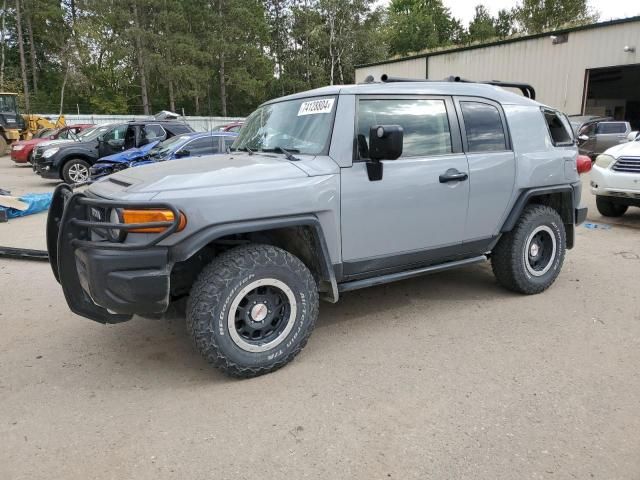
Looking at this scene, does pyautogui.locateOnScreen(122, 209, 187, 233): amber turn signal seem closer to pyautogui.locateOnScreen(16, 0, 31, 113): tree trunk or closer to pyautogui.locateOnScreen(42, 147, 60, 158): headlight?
pyautogui.locateOnScreen(42, 147, 60, 158): headlight

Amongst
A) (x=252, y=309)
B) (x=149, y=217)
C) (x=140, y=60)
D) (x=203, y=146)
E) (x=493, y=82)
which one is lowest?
(x=252, y=309)

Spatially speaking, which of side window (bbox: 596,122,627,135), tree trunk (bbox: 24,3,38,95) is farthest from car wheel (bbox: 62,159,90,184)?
tree trunk (bbox: 24,3,38,95)

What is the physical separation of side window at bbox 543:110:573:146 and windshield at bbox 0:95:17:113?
27.6m

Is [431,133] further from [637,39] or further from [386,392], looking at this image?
[637,39]

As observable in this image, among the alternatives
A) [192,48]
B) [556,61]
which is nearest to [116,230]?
[556,61]

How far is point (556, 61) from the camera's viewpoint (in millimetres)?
21734

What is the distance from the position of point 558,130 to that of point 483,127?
119 cm

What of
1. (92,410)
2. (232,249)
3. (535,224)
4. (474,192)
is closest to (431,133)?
(474,192)

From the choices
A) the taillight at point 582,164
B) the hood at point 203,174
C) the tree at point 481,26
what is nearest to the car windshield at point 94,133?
the hood at point 203,174

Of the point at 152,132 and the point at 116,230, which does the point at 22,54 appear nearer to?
the point at 152,132

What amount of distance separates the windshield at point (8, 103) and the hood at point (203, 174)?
26528mm

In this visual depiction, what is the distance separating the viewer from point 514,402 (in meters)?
2.92

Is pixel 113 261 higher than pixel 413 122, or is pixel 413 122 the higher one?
pixel 413 122

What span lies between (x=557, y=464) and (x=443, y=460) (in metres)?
0.55
